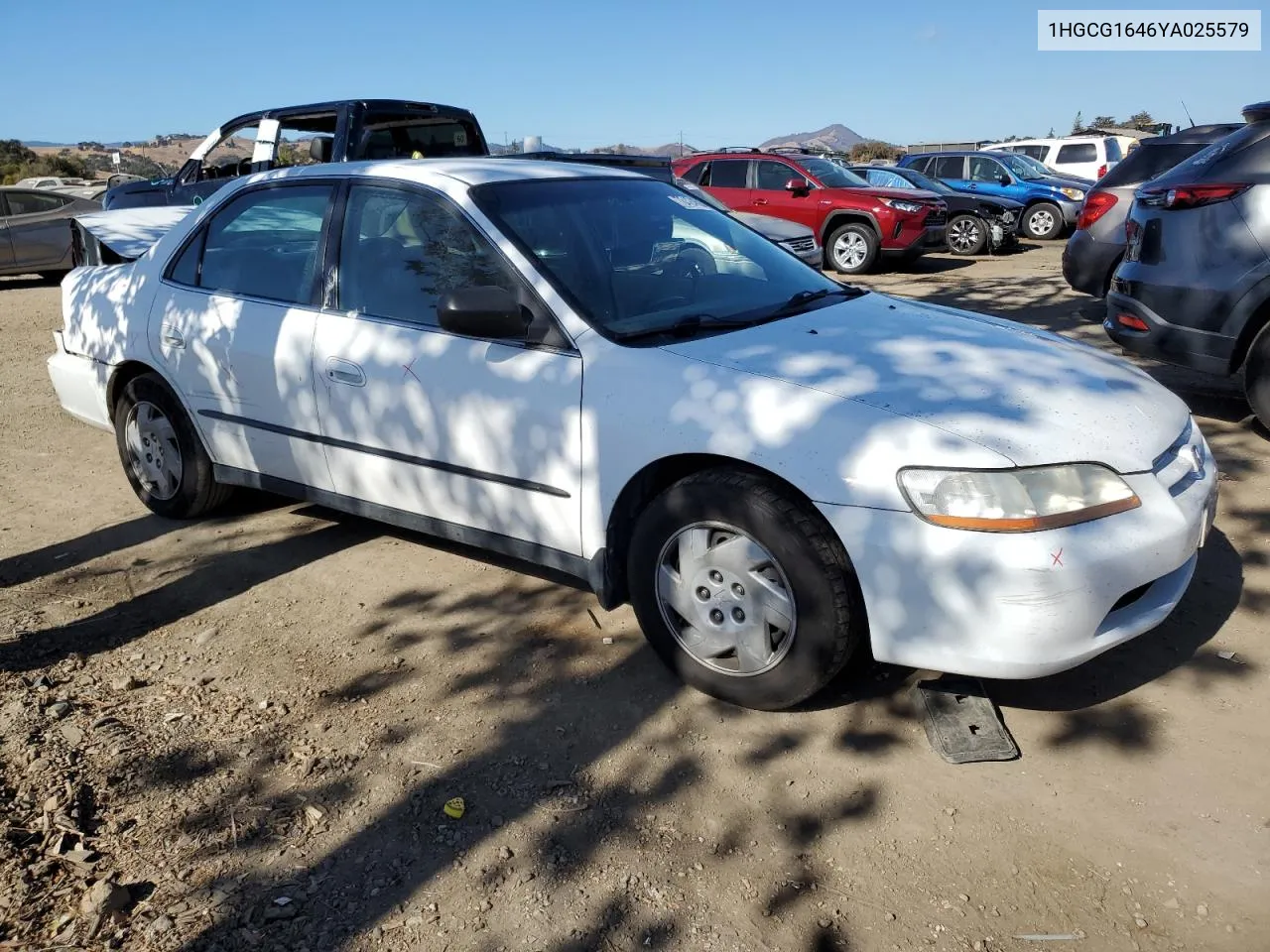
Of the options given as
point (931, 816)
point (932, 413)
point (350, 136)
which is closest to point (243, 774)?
point (931, 816)

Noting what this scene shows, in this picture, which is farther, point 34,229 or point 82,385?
point 34,229

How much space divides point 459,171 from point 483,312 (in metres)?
0.90

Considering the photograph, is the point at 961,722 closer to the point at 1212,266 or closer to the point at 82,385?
the point at 1212,266

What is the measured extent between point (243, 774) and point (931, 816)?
6.55 ft

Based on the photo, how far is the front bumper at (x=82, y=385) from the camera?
519 cm

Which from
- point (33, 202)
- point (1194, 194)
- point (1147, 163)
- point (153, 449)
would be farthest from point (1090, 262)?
point (33, 202)

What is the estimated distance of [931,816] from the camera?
2.81 m

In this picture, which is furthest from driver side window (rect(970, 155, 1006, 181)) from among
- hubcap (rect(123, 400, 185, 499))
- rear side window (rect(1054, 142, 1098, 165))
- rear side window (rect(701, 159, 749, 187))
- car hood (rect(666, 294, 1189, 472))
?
hubcap (rect(123, 400, 185, 499))

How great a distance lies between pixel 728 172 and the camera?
1472 cm

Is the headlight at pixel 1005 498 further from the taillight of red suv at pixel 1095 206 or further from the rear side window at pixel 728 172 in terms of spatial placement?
the rear side window at pixel 728 172

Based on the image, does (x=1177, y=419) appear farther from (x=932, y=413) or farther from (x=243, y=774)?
(x=243, y=774)

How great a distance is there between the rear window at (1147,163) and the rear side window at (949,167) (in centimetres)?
1021

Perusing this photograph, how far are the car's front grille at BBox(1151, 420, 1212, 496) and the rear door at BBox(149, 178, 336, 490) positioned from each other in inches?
121

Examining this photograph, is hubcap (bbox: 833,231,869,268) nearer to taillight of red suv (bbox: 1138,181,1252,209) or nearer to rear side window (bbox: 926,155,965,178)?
rear side window (bbox: 926,155,965,178)
